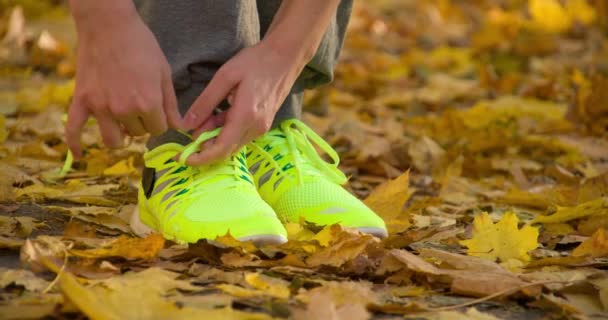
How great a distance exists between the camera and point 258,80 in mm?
1362

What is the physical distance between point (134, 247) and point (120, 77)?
240 millimetres

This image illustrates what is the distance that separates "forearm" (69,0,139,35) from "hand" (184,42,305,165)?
0.17 m

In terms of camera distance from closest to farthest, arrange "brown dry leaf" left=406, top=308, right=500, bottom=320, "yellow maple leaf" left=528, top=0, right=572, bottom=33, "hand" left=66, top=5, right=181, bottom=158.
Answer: "brown dry leaf" left=406, top=308, right=500, bottom=320
"hand" left=66, top=5, right=181, bottom=158
"yellow maple leaf" left=528, top=0, right=572, bottom=33

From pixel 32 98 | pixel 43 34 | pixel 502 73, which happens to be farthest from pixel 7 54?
pixel 502 73

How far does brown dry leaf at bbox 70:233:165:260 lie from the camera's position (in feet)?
3.95

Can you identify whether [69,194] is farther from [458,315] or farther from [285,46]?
[458,315]

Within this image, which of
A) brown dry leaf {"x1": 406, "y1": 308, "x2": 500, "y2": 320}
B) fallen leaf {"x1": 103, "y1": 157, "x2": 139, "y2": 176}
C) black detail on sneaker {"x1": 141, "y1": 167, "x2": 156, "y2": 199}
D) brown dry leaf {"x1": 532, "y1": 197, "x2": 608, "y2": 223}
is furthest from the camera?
fallen leaf {"x1": 103, "y1": 157, "x2": 139, "y2": 176}

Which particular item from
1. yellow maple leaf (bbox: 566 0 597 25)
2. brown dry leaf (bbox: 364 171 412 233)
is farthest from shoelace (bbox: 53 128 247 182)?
yellow maple leaf (bbox: 566 0 597 25)

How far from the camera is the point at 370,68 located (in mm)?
3744

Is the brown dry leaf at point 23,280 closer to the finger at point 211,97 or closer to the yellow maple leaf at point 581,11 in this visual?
the finger at point 211,97

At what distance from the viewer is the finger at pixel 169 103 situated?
4.25 feet

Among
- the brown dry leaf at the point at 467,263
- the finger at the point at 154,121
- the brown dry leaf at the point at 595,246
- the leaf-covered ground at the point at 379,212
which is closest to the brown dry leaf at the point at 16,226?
the leaf-covered ground at the point at 379,212

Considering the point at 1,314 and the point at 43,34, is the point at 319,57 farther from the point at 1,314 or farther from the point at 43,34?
the point at 43,34

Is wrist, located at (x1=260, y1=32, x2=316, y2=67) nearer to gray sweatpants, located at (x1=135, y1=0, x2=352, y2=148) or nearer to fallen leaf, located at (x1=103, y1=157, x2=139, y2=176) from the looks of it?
gray sweatpants, located at (x1=135, y1=0, x2=352, y2=148)
